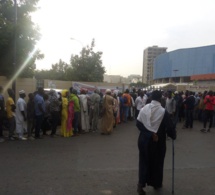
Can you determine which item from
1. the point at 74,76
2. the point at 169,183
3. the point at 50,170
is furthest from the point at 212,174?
the point at 74,76

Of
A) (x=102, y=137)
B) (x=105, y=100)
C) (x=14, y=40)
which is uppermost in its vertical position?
(x=14, y=40)

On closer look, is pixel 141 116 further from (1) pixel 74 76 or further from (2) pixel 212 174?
(1) pixel 74 76

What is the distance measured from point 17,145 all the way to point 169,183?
5503mm

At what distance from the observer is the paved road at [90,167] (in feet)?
20.0

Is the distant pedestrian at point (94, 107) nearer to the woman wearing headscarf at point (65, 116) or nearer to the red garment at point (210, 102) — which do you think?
the woman wearing headscarf at point (65, 116)

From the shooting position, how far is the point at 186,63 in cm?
9681

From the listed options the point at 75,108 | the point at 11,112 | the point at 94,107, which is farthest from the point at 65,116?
the point at 11,112

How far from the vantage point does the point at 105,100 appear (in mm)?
13289

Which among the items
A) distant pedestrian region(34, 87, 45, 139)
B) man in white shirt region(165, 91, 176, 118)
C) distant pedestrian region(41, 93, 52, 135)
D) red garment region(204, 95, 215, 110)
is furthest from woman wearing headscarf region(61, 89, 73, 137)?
red garment region(204, 95, 215, 110)

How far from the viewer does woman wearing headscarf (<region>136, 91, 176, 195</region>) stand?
5.86 m

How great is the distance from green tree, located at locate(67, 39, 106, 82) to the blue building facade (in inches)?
2005

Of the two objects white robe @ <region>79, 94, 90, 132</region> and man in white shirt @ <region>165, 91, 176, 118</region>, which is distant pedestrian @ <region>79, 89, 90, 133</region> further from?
man in white shirt @ <region>165, 91, 176, 118</region>

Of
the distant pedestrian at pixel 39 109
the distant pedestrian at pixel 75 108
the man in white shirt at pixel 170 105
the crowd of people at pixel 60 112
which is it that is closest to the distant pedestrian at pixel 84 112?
the crowd of people at pixel 60 112

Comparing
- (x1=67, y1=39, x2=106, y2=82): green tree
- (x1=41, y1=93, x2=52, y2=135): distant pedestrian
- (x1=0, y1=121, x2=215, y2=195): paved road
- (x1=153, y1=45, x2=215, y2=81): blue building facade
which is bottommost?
(x1=0, y1=121, x2=215, y2=195): paved road
